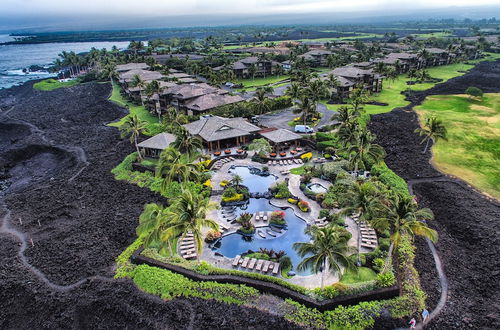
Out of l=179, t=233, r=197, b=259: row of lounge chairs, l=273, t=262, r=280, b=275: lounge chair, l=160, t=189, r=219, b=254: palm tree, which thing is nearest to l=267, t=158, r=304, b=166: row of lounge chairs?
l=179, t=233, r=197, b=259: row of lounge chairs

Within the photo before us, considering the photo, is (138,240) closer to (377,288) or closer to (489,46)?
(377,288)

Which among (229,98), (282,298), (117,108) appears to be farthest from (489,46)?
(282,298)

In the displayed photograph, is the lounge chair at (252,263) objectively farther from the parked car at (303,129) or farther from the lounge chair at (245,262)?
the parked car at (303,129)

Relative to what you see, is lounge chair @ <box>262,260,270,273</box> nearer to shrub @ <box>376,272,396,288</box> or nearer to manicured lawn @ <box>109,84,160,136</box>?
shrub @ <box>376,272,396,288</box>

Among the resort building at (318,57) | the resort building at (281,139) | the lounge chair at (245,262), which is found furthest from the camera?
the resort building at (318,57)

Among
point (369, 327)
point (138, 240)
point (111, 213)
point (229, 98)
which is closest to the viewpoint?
point (369, 327)

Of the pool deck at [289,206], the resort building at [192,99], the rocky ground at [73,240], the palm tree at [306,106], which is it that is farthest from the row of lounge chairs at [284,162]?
the resort building at [192,99]
